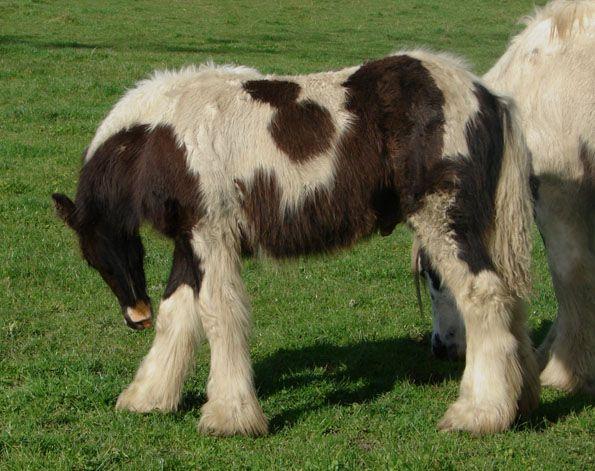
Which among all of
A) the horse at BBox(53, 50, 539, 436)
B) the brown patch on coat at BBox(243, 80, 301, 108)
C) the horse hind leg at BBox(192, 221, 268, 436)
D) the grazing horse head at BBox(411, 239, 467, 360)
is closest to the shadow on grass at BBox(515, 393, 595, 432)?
the horse at BBox(53, 50, 539, 436)

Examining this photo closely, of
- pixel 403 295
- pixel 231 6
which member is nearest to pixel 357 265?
pixel 403 295

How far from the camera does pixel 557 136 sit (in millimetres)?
6266

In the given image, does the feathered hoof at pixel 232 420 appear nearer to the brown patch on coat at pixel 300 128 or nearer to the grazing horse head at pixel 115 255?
the grazing horse head at pixel 115 255

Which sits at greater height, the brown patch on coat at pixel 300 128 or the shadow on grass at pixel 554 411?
the brown patch on coat at pixel 300 128

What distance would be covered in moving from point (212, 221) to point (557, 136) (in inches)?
94.0

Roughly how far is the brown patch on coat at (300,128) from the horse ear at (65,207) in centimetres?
142

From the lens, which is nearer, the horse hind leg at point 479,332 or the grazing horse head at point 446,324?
the horse hind leg at point 479,332

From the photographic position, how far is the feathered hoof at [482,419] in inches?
213

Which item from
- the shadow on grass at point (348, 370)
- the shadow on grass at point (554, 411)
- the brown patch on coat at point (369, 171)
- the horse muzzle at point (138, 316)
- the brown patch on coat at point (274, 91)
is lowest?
the shadow on grass at point (348, 370)

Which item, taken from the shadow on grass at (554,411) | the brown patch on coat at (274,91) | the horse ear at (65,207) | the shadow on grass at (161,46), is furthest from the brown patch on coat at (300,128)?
the shadow on grass at (161,46)

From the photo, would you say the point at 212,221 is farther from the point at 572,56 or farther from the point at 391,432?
the point at 572,56

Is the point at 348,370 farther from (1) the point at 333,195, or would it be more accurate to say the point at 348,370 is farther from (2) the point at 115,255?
(2) the point at 115,255

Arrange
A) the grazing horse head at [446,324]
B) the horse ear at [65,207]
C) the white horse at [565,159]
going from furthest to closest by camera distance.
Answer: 1. the grazing horse head at [446,324]
2. the white horse at [565,159]
3. the horse ear at [65,207]

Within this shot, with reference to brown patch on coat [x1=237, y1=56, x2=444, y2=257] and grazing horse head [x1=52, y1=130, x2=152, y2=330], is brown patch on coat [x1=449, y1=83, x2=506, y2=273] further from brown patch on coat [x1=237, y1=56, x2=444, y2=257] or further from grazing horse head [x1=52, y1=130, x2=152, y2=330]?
grazing horse head [x1=52, y1=130, x2=152, y2=330]
